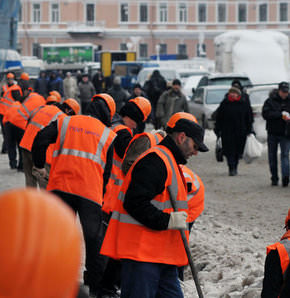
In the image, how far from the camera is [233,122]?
13.1 meters

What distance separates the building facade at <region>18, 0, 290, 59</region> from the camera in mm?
74500

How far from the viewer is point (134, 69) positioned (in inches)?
1516

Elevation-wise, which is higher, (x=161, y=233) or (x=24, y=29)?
(x=24, y=29)

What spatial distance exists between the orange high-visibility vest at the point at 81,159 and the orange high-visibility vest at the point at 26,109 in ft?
20.4

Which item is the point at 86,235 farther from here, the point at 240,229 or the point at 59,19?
the point at 59,19

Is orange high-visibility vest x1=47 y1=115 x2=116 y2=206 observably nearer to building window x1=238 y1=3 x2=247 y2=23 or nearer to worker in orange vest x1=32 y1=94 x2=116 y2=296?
worker in orange vest x1=32 y1=94 x2=116 y2=296

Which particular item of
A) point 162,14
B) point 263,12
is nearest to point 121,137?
point 162,14

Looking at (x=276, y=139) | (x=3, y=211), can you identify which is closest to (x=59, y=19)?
(x=276, y=139)

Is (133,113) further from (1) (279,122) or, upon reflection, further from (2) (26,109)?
(2) (26,109)

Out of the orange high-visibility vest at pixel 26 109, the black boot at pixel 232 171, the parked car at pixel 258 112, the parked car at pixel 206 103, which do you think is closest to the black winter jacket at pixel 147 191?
the orange high-visibility vest at pixel 26 109

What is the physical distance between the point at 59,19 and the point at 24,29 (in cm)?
342

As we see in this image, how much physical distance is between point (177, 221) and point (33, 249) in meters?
2.54

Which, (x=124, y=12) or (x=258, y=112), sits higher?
(x=124, y=12)

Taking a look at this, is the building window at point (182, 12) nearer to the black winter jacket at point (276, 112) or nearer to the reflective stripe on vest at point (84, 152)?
the black winter jacket at point (276, 112)
